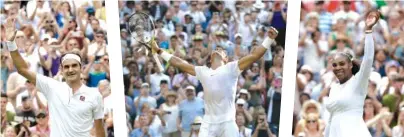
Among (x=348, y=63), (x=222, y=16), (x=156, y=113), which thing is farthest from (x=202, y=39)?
(x=348, y=63)

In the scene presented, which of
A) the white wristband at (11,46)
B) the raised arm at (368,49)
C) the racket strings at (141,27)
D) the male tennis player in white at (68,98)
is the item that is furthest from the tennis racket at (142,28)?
the raised arm at (368,49)

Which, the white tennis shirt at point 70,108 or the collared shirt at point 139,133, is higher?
the white tennis shirt at point 70,108

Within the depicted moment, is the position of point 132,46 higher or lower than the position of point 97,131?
higher

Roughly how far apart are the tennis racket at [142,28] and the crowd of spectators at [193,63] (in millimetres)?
51

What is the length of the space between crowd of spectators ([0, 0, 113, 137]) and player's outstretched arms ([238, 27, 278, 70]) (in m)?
1.13

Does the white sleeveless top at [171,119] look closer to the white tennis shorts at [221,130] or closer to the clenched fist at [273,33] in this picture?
the white tennis shorts at [221,130]

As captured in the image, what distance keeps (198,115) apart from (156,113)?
359mm

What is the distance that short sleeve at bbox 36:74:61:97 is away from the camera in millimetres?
7351

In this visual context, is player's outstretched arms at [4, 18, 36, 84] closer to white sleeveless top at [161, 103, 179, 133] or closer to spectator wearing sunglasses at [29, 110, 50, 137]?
spectator wearing sunglasses at [29, 110, 50, 137]

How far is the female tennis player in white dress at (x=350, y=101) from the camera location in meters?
6.91

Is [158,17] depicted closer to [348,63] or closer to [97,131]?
[97,131]

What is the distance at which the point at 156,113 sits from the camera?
7520mm

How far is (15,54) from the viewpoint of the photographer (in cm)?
730

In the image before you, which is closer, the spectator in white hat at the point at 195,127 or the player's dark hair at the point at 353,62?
the player's dark hair at the point at 353,62
